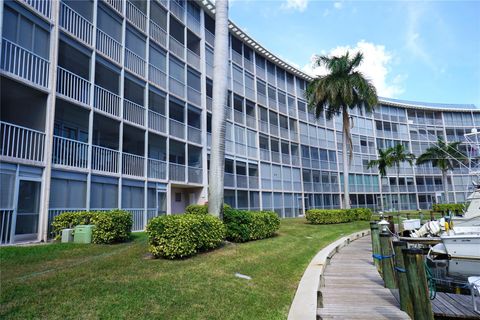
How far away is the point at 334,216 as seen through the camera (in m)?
26.0

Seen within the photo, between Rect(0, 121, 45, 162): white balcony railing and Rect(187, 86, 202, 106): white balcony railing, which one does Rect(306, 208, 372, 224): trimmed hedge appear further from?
Rect(0, 121, 45, 162): white balcony railing

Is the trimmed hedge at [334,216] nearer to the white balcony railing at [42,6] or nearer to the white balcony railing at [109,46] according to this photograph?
the white balcony railing at [109,46]

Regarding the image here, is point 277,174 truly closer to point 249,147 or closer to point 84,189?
point 249,147

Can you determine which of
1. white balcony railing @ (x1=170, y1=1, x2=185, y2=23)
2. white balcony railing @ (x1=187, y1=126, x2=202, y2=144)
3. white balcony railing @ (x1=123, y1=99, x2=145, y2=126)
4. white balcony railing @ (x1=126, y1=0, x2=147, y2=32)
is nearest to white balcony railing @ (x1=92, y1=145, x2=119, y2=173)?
white balcony railing @ (x1=123, y1=99, x2=145, y2=126)

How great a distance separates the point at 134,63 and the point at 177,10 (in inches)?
271

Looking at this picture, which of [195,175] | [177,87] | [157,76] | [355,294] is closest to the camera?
[355,294]

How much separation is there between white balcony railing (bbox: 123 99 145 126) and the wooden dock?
13230 millimetres

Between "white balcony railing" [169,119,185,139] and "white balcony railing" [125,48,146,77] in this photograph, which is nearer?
"white balcony railing" [125,48,146,77]

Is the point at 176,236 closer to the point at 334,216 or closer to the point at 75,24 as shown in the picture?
the point at 75,24

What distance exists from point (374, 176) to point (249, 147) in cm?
2639

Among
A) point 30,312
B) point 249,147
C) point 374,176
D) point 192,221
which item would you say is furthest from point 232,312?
point 374,176

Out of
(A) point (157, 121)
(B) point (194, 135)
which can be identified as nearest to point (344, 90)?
(B) point (194, 135)

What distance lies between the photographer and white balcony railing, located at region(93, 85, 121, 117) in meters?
16.4

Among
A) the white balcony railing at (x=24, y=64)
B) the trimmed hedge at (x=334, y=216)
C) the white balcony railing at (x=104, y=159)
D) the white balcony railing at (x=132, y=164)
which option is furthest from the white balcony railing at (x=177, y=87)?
the trimmed hedge at (x=334, y=216)
